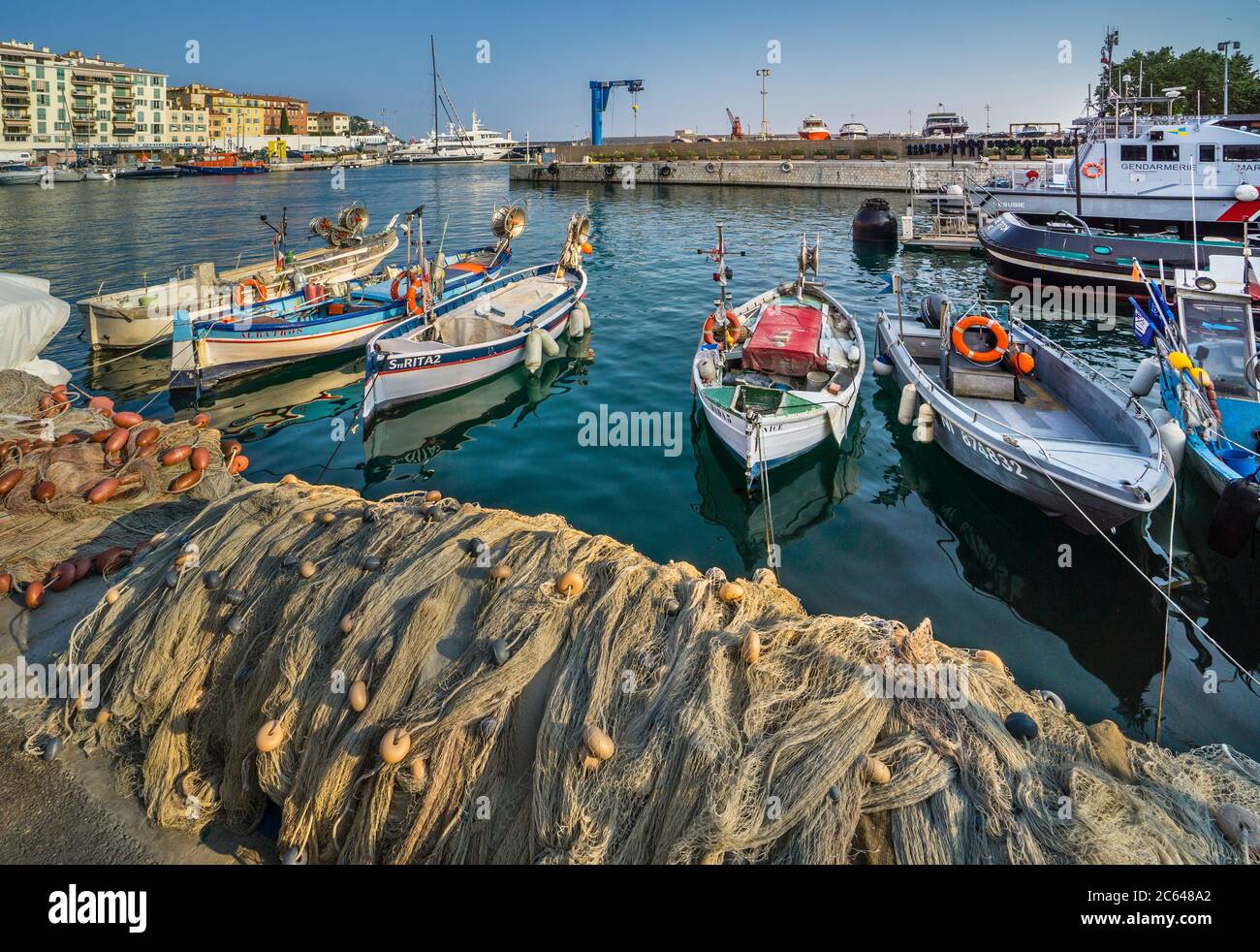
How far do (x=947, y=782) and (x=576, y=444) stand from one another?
11.5 metres

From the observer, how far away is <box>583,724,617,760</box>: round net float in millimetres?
4090

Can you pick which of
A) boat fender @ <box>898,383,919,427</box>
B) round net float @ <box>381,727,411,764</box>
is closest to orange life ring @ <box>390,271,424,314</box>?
boat fender @ <box>898,383,919,427</box>

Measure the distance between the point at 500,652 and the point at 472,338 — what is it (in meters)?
14.7

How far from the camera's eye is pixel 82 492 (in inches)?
333

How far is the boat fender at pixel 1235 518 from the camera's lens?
881 centimetres

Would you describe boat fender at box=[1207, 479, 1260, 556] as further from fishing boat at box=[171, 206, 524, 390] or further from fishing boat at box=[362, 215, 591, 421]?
fishing boat at box=[171, 206, 524, 390]

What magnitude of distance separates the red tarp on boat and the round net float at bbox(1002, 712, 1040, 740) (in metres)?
10.0

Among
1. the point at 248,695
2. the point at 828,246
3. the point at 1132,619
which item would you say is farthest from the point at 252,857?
the point at 828,246

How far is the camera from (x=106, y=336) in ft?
65.4

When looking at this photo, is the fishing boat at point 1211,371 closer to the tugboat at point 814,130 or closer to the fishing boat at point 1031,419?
the fishing boat at point 1031,419

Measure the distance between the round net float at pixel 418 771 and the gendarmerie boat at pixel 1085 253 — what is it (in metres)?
26.7

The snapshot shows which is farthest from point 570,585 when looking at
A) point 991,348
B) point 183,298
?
→ point 183,298
